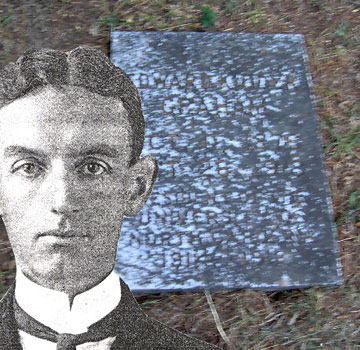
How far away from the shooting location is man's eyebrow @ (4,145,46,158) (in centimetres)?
142

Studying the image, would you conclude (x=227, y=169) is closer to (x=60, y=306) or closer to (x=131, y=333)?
(x=131, y=333)

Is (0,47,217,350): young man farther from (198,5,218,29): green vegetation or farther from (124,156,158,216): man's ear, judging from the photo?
(198,5,218,29): green vegetation

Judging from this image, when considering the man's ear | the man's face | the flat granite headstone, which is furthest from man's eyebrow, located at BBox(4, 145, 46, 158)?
the flat granite headstone

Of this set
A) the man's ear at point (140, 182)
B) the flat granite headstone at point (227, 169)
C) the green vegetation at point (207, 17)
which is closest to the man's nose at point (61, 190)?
the man's ear at point (140, 182)

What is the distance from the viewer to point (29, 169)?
1.42 m

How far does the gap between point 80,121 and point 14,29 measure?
4.40ft

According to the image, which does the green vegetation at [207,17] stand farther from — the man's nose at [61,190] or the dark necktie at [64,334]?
the dark necktie at [64,334]

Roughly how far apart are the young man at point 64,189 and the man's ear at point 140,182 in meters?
0.02

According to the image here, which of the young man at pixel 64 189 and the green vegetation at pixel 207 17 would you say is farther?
the green vegetation at pixel 207 17

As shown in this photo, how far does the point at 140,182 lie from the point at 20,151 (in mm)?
375

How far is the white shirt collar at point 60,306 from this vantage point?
148 cm

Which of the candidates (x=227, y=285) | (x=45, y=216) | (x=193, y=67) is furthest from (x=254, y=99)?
(x=45, y=216)

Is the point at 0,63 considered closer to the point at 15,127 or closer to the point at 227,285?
the point at 15,127

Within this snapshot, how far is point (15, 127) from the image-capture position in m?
1.46
